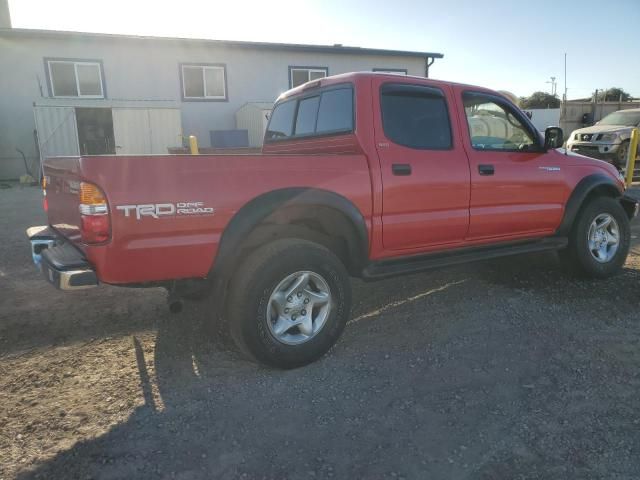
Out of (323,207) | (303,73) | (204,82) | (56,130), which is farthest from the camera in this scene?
(303,73)

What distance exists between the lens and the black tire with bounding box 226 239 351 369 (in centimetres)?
287

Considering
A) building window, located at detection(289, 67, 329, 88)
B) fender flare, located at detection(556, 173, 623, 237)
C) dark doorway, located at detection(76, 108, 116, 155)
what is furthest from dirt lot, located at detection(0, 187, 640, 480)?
building window, located at detection(289, 67, 329, 88)

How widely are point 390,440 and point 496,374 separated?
0.99 meters

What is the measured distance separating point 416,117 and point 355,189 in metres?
0.91

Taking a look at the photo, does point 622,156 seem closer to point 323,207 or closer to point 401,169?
point 401,169

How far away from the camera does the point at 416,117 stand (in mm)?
3652

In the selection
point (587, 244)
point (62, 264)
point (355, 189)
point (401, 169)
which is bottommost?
point (587, 244)

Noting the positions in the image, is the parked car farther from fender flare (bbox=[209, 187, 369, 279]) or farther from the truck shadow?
fender flare (bbox=[209, 187, 369, 279])

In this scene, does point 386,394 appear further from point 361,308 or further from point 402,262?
point 361,308

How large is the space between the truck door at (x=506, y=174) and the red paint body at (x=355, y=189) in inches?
0.5

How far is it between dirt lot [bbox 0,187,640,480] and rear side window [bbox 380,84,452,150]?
146 cm

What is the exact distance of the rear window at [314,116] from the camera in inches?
140

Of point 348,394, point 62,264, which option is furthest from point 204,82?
point 348,394

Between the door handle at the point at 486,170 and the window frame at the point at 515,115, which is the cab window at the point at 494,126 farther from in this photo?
the door handle at the point at 486,170
